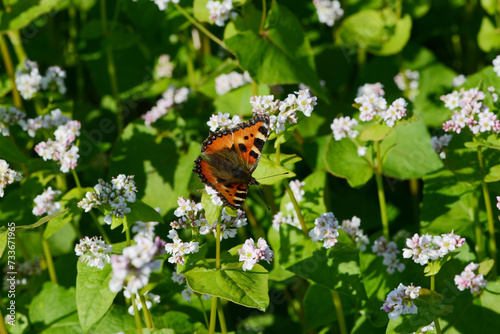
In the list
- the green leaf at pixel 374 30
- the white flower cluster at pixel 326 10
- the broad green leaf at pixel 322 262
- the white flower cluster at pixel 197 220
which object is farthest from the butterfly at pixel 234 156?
the green leaf at pixel 374 30

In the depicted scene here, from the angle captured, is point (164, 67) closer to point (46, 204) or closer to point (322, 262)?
point (46, 204)

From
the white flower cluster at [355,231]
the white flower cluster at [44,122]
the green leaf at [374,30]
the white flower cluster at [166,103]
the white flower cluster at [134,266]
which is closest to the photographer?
the white flower cluster at [134,266]

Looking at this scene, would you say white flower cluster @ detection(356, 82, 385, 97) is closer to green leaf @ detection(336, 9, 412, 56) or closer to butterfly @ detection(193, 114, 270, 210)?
green leaf @ detection(336, 9, 412, 56)

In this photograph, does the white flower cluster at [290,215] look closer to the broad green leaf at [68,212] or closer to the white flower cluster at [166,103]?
the broad green leaf at [68,212]

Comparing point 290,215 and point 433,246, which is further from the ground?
point 433,246

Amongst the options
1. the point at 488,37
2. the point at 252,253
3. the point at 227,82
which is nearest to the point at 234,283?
the point at 252,253

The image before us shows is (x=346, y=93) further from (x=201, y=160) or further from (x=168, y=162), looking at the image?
(x=201, y=160)
